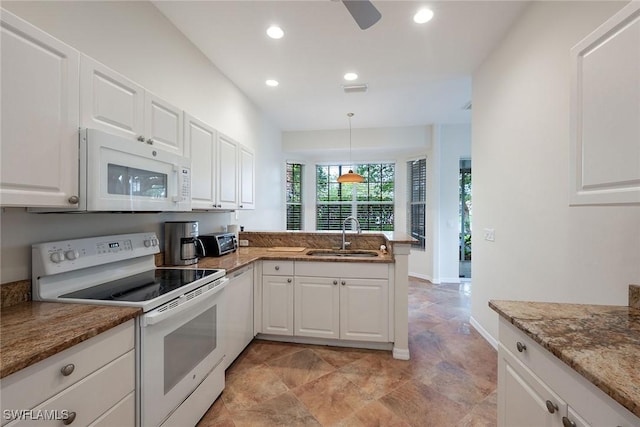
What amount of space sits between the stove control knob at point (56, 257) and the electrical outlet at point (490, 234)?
331 centimetres

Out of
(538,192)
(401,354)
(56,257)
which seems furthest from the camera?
(401,354)

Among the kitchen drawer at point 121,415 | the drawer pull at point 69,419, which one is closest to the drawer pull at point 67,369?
the drawer pull at point 69,419

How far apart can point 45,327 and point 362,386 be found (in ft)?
6.33

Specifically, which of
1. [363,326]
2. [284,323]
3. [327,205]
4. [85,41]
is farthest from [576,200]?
[327,205]

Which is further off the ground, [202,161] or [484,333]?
[202,161]

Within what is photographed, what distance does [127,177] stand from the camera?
1.47 m

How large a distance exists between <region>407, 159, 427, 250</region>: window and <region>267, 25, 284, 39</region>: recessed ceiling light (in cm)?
380

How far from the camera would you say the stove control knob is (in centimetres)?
135

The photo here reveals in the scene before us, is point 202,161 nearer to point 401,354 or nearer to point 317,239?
point 317,239

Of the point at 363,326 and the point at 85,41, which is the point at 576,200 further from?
the point at 85,41

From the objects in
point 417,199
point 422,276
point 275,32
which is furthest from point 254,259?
point 417,199

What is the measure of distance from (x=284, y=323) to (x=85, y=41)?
8.47 ft

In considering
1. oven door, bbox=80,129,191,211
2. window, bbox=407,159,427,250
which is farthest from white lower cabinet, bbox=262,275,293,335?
window, bbox=407,159,427,250

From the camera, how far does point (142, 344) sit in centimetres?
127
